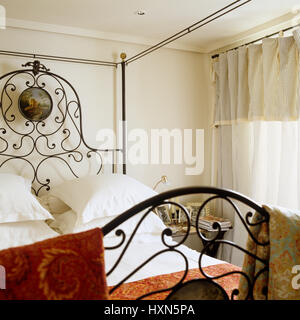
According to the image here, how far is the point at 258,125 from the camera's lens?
3018 mm

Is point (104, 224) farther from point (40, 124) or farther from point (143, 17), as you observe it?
point (143, 17)

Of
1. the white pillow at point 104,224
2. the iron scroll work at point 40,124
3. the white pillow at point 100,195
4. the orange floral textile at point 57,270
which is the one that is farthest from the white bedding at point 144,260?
the iron scroll work at point 40,124

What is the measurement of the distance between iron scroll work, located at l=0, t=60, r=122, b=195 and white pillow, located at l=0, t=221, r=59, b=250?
687 mm

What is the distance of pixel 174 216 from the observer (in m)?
3.41

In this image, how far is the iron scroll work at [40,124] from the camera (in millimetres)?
2785

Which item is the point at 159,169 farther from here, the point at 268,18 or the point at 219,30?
the point at 268,18

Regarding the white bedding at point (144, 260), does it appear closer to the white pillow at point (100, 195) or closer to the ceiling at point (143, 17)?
the white pillow at point (100, 195)

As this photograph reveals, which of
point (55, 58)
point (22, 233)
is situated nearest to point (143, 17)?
point (55, 58)

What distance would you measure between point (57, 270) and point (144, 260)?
126 cm

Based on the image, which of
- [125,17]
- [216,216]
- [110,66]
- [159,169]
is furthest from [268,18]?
[216,216]

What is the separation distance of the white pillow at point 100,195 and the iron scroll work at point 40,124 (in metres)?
0.36

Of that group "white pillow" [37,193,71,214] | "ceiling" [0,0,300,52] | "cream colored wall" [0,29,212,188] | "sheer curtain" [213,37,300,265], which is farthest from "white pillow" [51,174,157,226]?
"ceiling" [0,0,300,52]

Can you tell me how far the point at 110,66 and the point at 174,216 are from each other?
1611mm
